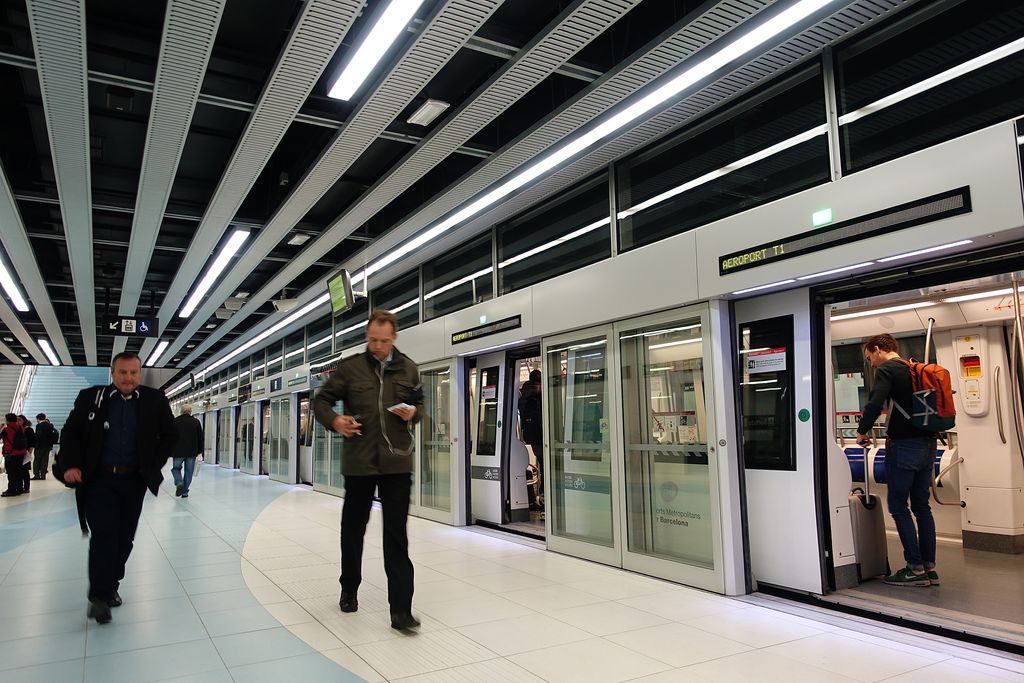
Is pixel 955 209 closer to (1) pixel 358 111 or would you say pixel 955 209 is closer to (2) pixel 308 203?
(1) pixel 358 111

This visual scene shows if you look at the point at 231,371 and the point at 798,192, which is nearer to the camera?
the point at 798,192

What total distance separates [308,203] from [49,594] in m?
3.72

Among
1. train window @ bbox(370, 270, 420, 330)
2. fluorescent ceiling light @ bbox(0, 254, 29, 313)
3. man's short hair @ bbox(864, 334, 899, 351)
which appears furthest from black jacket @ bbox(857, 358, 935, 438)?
fluorescent ceiling light @ bbox(0, 254, 29, 313)

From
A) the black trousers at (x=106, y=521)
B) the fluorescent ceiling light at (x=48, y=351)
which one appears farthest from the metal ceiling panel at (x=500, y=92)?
the fluorescent ceiling light at (x=48, y=351)

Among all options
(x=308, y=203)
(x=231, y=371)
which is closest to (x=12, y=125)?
(x=308, y=203)

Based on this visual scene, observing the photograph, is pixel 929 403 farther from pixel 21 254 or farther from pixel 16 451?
pixel 16 451

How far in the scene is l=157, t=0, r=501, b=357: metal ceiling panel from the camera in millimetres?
3559

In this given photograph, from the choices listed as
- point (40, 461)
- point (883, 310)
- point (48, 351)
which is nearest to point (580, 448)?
point (883, 310)

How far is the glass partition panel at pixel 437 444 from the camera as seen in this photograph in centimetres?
778

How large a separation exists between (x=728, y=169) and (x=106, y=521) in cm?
433

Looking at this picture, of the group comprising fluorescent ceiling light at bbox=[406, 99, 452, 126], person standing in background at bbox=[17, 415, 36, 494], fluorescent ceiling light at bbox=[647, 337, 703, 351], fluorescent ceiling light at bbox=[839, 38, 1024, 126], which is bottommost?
person standing in background at bbox=[17, 415, 36, 494]

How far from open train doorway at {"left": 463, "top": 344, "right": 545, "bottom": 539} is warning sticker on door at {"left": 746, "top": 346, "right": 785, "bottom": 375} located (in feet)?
9.05

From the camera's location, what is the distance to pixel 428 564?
527 centimetres

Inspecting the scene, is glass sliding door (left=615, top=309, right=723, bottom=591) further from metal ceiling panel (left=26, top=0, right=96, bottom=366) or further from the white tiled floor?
metal ceiling panel (left=26, top=0, right=96, bottom=366)
